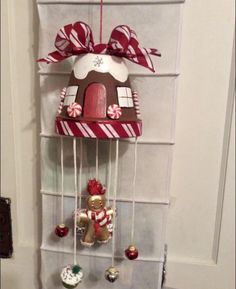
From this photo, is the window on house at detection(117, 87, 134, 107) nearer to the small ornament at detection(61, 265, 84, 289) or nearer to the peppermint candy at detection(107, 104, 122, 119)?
the peppermint candy at detection(107, 104, 122, 119)

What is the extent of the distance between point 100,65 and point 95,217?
1.03 ft

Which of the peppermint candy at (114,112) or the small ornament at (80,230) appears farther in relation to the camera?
the small ornament at (80,230)

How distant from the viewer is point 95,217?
0.71 meters

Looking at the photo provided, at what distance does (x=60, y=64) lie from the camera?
0.77m

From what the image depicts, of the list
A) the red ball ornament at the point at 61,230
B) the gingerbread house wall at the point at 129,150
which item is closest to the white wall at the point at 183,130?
the gingerbread house wall at the point at 129,150

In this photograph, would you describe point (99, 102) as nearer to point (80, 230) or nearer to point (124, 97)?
point (124, 97)

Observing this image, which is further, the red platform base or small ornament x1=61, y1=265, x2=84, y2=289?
small ornament x1=61, y1=265, x2=84, y2=289

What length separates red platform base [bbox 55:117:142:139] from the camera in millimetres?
629

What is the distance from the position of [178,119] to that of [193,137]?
6cm

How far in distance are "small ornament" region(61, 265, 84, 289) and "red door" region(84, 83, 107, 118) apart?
1.18 feet

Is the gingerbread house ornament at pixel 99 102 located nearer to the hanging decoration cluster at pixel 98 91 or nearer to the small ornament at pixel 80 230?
the hanging decoration cluster at pixel 98 91

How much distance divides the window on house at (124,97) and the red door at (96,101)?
0.03m

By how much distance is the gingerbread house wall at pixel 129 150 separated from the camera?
0.72 m

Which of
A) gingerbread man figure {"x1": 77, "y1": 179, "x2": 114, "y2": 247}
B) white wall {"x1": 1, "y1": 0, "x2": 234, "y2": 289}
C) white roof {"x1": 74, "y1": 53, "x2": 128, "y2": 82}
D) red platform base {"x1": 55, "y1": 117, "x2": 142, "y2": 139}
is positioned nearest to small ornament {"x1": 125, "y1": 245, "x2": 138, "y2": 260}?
gingerbread man figure {"x1": 77, "y1": 179, "x2": 114, "y2": 247}
